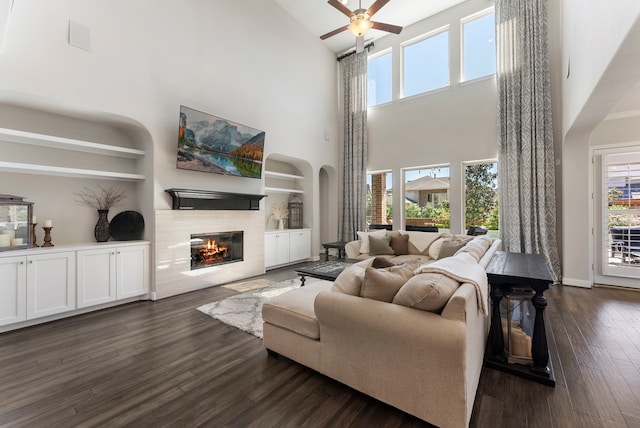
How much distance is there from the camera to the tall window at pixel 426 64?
618cm

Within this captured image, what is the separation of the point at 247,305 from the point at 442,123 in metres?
5.47

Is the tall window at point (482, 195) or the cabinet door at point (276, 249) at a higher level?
the tall window at point (482, 195)

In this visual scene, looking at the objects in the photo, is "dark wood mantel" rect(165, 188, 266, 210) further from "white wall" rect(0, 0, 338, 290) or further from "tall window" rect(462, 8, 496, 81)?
"tall window" rect(462, 8, 496, 81)

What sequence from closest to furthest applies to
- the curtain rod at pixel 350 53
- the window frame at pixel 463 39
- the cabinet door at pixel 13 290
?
the cabinet door at pixel 13 290 → the window frame at pixel 463 39 → the curtain rod at pixel 350 53

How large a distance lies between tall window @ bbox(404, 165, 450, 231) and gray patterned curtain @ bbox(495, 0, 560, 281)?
111 centimetres

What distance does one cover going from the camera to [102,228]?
386cm

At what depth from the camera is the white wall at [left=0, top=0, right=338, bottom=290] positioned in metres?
3.06

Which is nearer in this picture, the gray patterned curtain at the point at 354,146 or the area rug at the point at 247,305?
the area rug at the point at 247,305

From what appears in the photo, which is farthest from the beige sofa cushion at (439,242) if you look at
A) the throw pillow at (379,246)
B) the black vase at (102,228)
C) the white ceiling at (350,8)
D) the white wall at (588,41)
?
the black vase at (102,228)

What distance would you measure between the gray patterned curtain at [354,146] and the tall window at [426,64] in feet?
3.56

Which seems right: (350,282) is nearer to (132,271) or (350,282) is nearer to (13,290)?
(132,271)

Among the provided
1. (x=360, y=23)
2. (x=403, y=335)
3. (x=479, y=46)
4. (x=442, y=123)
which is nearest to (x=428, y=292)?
(x=403, y=335)

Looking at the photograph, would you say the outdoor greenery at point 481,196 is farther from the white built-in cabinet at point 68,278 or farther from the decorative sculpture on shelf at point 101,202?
the decorative sculpture on shelf at point 101,202

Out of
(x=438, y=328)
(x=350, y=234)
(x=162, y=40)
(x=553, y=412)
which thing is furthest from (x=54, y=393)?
(x=350, y=234)
